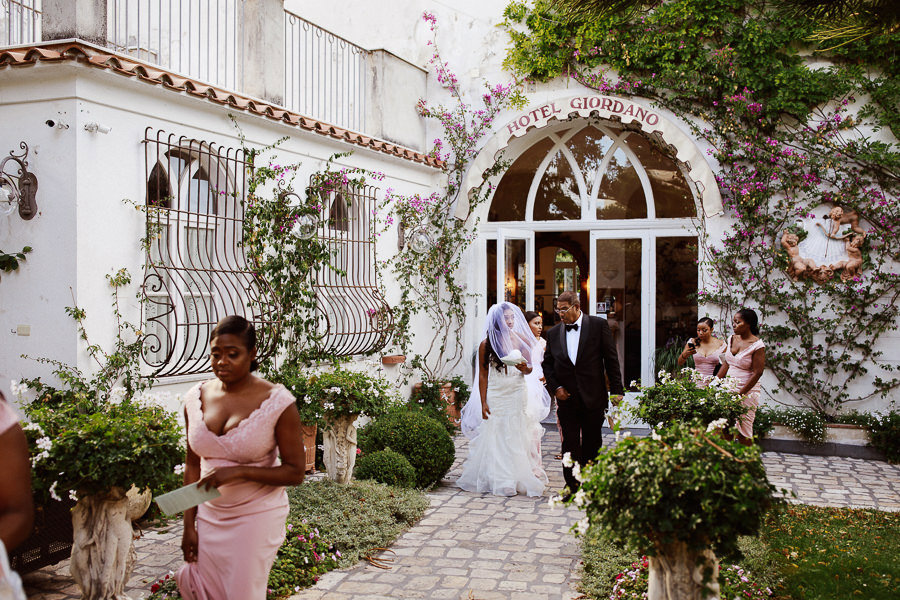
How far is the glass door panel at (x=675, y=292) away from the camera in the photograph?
1145 cm

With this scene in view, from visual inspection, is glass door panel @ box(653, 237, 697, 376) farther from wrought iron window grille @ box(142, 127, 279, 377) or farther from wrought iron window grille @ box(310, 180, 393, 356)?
wrought iron window grille @ box(142, 127, 279, 377)

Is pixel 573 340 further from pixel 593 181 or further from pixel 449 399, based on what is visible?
pixel 593 181

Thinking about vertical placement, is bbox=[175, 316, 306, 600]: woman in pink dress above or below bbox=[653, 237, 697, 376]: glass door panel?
below

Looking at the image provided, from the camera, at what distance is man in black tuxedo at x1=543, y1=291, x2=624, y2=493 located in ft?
23.6

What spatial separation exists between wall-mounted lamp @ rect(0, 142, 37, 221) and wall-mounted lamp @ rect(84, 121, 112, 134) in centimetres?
52

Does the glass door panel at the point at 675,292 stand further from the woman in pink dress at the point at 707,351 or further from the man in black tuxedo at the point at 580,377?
the man in black tuxedo at the point at 580,377

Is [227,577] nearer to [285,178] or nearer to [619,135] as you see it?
[285,178]

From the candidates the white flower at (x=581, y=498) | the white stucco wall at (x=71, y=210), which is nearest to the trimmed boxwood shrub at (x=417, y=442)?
the white stucco wall at (x=71, y=210)

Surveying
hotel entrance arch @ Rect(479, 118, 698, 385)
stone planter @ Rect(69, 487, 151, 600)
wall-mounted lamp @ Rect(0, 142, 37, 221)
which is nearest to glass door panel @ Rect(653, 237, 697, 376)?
hotel entrance arch @ Rect(479, 118, 698, 385)

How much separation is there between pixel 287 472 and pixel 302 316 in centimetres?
577

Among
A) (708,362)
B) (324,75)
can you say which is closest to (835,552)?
(708,362)

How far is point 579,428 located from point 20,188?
16.7ft

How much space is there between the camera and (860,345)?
10.1 meters

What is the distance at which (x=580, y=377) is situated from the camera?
7.23 m
